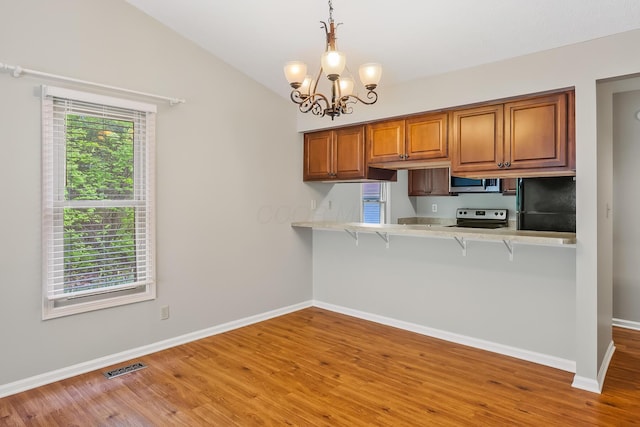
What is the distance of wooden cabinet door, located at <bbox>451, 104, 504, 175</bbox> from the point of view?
3215 mm

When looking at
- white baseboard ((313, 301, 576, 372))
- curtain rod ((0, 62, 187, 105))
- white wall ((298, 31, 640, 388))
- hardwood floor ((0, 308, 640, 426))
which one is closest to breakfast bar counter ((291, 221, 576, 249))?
white wall ((298, 31, 640, 388))

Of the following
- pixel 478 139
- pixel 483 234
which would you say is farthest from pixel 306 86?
pixel 483 234

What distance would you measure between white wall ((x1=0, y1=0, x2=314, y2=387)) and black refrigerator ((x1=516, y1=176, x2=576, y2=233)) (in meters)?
2.39

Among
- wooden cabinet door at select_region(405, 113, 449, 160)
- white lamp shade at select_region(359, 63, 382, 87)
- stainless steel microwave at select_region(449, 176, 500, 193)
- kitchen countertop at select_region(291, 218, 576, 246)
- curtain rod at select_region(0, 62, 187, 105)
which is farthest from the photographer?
stainless steel microwave at select_region(449, 176, 500, 193)

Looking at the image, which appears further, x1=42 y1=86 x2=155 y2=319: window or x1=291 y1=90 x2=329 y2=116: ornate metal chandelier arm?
x1=42 y1=86 x2=155 y2=319: window

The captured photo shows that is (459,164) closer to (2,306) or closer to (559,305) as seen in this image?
(559,305)

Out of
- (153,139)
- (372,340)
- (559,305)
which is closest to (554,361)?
(559,305)

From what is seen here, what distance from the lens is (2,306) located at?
8.93 ft

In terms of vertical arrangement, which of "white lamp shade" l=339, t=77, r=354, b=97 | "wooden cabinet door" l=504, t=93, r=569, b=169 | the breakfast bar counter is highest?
"white lamp shade" l=339, t=77, r=354, b=97

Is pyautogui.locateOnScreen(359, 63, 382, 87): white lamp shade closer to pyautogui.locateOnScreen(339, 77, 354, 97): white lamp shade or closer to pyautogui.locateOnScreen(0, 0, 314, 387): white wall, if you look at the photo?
pyautogui.locateOnScreen(339, 77, 354, 97): white lamp shade

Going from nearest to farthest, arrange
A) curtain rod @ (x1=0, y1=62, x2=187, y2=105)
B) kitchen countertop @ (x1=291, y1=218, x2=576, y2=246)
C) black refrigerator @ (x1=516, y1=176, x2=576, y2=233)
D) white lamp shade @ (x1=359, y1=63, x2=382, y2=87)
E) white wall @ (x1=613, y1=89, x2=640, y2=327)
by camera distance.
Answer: white lamp shade @ (x1=359, y1=63, x2=382, y2=87)
curtain rod @ (x1=0, y1=62, x2=187, y2=105)
kitchen countertop @ (x1=291, y1=218, x2=576, y2=246)
black refrigerator @ (x1=516, y1=176, x2=576, y2=233)
white wall @ (x1=613, y1=89, x2=640, y2=327)

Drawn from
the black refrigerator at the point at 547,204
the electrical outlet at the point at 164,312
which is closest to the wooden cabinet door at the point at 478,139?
the black refrigerator at the point at 547,204

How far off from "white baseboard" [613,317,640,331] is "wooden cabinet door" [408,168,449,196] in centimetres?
252

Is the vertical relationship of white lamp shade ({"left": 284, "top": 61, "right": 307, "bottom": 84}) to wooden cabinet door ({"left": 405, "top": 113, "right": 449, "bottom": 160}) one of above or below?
above
